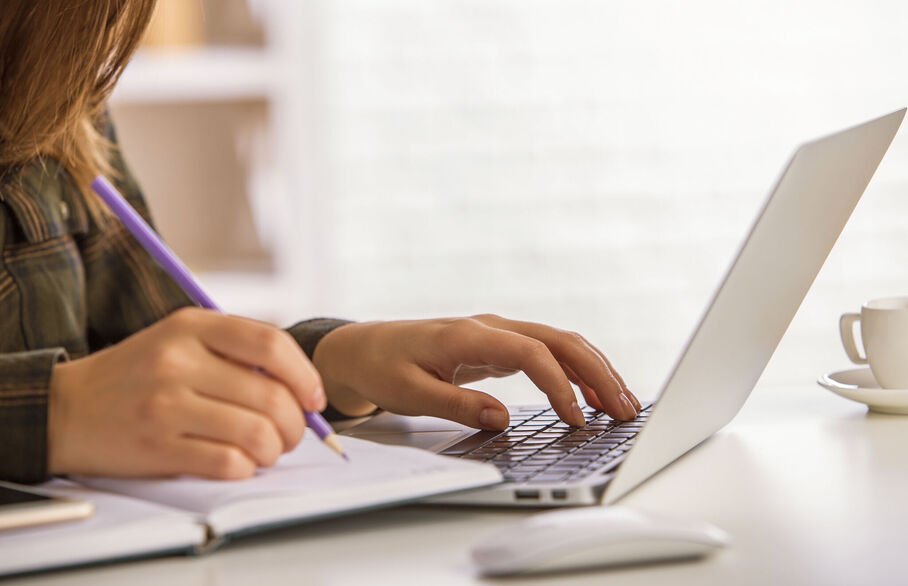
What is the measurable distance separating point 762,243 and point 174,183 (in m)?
1.90

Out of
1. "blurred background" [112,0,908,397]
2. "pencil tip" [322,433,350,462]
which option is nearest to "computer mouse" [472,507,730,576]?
"pencil tip" [322,433,350,462]

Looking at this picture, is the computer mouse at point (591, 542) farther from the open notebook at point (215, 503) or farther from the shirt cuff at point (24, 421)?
the shirt cuff at point (24, 421)

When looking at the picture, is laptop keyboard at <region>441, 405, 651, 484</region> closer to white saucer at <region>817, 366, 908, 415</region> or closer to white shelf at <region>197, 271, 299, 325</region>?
white saucer at <region>817, 366, 908, 415</region>

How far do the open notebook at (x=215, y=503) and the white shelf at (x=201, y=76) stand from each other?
5.46ft

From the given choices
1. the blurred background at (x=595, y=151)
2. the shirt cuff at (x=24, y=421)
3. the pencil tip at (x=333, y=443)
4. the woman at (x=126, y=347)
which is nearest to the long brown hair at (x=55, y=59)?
the woman at (x=126, y=347)

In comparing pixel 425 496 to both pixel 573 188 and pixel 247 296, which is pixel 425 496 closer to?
pixel 247 296

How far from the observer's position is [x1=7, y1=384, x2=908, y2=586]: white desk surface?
1.54ft

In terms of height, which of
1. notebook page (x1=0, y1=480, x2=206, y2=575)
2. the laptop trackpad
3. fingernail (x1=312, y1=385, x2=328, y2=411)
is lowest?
the laptop trackpad

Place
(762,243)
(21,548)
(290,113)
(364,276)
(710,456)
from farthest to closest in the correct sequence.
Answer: (364,276), (290,113), (710,456), (762,243), (21,548)

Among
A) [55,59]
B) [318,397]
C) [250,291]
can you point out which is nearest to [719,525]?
[318,397]

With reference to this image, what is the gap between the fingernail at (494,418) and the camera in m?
0.75

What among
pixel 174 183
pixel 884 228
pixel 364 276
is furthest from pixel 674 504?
pixel 884 228

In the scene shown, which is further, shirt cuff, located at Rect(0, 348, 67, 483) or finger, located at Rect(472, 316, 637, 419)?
finger, located at Rect(472, 316, 637, 419)

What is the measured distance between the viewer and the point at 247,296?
85.6 inches
